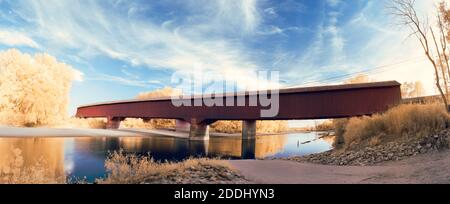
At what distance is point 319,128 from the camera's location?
85.2m

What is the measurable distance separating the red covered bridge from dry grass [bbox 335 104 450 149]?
7685 millimetres

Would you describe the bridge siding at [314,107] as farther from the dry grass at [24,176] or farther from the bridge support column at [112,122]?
the dry grass at [24,176]

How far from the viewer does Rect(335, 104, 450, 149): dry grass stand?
12.4 m

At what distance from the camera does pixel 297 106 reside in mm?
28828

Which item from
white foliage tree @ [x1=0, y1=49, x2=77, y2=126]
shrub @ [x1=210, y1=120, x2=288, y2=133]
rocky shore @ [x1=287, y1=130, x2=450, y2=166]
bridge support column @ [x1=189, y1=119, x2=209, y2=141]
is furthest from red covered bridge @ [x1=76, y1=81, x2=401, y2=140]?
shrub @ [x1=210, y1=120, x2=288, y2=133]

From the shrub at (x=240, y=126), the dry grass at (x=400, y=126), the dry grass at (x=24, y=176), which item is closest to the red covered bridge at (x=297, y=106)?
the dry grass at (x=400, y=126)

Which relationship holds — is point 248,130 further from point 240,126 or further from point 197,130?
point 240,126

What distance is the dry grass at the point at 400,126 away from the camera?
487 inches

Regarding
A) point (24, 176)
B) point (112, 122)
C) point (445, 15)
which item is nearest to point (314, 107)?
point (445, 15)

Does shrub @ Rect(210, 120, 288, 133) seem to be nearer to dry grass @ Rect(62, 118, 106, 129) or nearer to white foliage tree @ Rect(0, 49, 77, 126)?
dry grass @ Rect(62, 118, 106, 129)

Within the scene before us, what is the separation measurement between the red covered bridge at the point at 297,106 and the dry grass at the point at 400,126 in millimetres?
7685

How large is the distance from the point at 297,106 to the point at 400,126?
15.2m

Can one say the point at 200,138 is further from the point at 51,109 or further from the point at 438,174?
the point at 438,174
